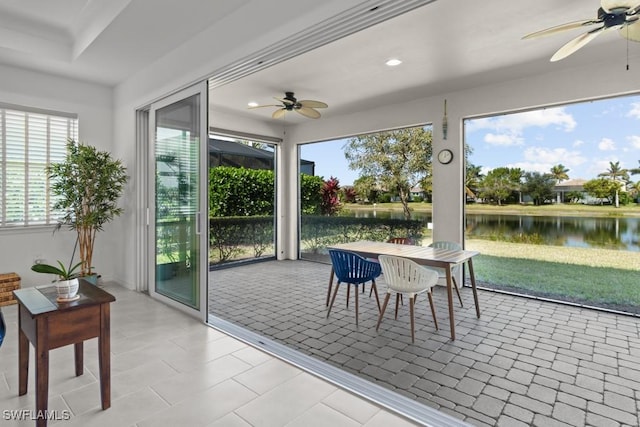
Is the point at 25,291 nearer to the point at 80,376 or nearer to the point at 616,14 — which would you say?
the point at 80,376

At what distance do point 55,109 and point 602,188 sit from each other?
687 centimetres

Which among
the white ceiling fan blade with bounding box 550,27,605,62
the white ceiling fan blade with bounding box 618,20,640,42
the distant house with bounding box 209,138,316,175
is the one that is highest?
the white ceiling fan blade with bounding box 618,20,640,42

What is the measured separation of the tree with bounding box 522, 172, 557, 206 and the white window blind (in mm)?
6186

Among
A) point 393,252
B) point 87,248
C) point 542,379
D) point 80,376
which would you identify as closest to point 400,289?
point 393,252

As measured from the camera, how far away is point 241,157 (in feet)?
22.6

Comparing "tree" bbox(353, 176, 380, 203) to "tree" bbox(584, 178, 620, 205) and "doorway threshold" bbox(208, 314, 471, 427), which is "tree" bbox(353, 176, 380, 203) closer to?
"tree" bbox(584, 178, 620, 205)

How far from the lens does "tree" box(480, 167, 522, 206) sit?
503cm

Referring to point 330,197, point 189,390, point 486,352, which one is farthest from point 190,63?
point 330,197

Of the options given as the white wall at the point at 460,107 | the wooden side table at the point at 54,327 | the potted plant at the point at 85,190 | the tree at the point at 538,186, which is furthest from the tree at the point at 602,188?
the potted plant at the point at 85,190

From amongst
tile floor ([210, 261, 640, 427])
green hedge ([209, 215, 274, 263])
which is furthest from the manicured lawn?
green hedge ([209, 215, 274, 263])

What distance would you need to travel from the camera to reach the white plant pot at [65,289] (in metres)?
1.97

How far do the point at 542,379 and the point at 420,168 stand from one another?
3.83 m

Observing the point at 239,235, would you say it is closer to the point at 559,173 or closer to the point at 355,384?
the point at 355,384

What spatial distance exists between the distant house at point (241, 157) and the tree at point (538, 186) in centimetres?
392
